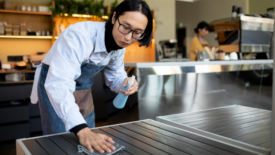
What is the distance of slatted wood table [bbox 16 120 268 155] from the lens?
2.91ft

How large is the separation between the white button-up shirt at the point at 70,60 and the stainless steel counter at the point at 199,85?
3.41ft

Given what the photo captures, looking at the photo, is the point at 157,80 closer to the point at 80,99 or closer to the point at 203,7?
the point at 80,99

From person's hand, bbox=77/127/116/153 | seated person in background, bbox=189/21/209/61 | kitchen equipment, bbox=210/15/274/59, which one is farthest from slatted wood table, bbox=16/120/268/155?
kitchen equipment, bbox=210/15/274/59

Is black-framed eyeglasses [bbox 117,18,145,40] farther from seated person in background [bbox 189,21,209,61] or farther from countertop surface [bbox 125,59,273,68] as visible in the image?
seated person in background [bbox 189,21,209,61]

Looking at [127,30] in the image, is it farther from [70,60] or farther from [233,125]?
[233,125]

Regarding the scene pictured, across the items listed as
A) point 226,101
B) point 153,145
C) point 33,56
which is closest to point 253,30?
point 226,101

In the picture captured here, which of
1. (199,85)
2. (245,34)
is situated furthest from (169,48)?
(199,85)

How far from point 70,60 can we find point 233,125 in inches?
35.9

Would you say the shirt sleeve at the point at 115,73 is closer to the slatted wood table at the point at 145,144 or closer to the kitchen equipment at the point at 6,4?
the slatted wood table at the point at 145,144

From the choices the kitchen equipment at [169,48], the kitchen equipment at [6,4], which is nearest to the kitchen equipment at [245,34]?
A: the kitchen equipment at [169,48]

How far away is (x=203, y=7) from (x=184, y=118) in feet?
24.3

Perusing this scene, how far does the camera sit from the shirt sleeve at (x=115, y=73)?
1336mm

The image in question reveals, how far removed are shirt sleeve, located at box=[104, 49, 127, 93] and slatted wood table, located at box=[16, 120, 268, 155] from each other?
0.28 meters

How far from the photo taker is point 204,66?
8.27 feet
